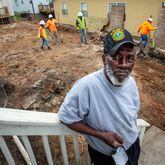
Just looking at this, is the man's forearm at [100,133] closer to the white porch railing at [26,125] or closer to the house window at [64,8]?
the white porch railing at [26,125]

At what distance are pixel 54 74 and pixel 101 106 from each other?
4.77 meters

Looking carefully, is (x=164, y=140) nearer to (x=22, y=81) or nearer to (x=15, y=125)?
(x=15, y=125)

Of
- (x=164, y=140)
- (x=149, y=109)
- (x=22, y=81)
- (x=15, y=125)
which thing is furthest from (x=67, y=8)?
(x=15, y=125)

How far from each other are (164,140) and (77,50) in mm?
6878

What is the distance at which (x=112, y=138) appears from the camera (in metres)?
1.28

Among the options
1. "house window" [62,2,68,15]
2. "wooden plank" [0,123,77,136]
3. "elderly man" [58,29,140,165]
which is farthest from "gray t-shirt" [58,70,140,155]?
"house window" [62,2,68,15]

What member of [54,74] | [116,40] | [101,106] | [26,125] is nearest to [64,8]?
[54,74]

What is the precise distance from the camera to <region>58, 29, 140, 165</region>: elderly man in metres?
1.22

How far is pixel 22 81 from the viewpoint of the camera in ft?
19.1

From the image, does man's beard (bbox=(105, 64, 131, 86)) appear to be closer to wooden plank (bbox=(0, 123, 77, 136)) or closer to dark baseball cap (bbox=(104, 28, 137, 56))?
dark baseball cap (bbox=(104, 28, 137, 56))

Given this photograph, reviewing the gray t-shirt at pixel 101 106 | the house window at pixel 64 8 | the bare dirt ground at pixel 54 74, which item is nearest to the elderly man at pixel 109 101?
the gray t-shirt at pixel 101 106

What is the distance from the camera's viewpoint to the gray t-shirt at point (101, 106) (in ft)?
4.03

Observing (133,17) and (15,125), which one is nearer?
(15,125)

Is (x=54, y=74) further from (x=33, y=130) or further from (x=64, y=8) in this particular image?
(x=64, y=8)
